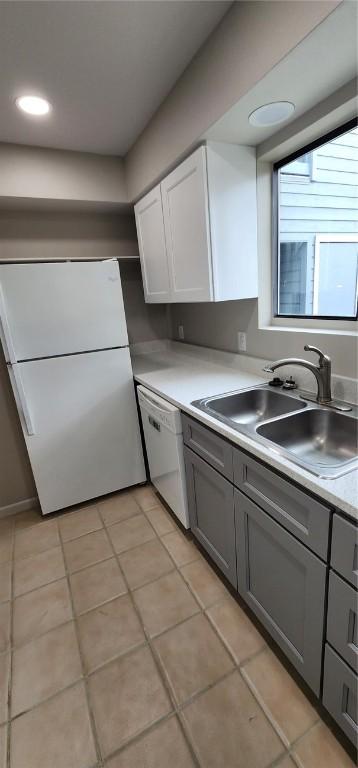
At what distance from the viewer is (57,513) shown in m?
2.27

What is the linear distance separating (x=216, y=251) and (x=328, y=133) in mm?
694

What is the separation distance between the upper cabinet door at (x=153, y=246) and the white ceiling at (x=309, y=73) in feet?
1.98

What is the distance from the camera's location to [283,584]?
43.1 inches

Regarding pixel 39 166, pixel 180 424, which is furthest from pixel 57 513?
pixel 39 166

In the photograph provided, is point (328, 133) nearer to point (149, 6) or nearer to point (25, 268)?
point (149, 6)

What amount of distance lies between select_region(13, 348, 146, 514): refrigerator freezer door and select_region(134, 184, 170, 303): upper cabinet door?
0.54 metres

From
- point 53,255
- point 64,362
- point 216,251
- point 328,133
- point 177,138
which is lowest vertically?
point 64,362

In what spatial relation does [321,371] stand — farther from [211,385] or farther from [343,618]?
[343,618]

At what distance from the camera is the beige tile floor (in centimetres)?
103

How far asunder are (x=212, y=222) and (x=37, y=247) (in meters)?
1.45

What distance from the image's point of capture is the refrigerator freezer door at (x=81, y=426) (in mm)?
1986

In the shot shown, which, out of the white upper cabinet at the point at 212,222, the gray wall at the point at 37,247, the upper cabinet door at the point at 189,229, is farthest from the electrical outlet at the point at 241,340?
the gray wall at the point at 37,247

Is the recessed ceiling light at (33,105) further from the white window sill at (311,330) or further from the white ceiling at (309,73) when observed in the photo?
the white window sill at (311,330)

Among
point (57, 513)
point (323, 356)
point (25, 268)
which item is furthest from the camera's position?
point (57, 513)
